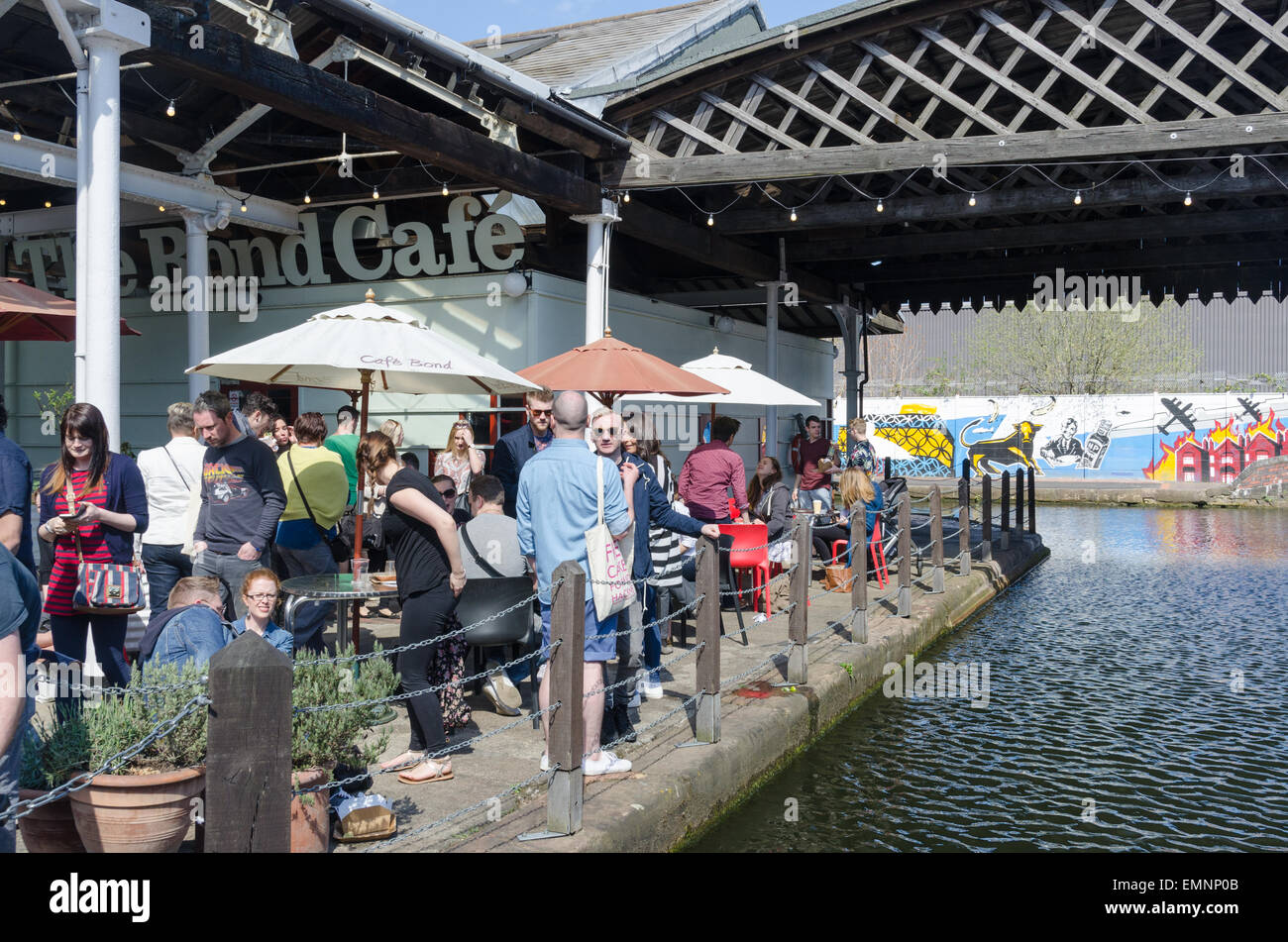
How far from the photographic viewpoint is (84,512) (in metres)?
4.66

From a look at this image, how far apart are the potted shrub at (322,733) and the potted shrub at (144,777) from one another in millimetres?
332

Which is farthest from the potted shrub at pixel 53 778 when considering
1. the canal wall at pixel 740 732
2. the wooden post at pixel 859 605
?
the wooden post at pixel 859 605

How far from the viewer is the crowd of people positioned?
467 centimetres

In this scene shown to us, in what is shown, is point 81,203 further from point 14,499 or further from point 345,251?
point 345,251

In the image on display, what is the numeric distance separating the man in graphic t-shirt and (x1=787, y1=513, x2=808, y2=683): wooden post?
3.20 metres

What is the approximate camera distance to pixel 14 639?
8.80 ft

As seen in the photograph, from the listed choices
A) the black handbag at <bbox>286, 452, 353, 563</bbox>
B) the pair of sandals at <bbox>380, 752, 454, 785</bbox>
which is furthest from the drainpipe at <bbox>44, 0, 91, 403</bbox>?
the pair of sandals at <bbox>380, 752, 454, 785</bbox>

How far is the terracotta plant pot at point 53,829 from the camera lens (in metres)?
3.48

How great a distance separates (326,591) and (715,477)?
3996 millimetres

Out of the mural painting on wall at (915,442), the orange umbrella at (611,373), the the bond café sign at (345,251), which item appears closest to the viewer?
the orange umbrella at (611,373)

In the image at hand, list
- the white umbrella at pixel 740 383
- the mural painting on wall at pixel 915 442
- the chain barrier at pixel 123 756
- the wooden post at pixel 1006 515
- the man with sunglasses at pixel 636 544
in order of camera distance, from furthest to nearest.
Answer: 1. the mural painting on wall at pixel 915 442
2. the wooden post at pixel 1006 515
3. the white umbrella at pixel 740 383
4. the man with sunglasses at pixel 636 544
5. the chain barrier at pixel 123 756
